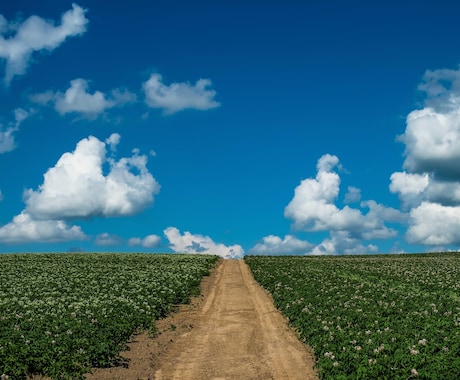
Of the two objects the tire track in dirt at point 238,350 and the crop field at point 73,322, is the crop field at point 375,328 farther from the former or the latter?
the crop field at point 73,322

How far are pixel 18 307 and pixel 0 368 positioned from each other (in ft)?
33.3

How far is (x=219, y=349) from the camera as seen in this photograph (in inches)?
791

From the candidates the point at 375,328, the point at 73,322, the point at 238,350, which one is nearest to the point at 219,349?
the point at 238,350

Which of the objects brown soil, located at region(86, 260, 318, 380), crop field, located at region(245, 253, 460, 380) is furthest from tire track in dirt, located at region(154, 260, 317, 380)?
crop field, located at region(245, 253, 460, 380)

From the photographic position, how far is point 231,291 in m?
39.3

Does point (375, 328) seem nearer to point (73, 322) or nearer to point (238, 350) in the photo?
point (238, 350)

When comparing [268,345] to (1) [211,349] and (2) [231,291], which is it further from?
(2) [231,291]

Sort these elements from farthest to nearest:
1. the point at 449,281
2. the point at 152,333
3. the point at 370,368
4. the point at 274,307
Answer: the point at 449,281 < the point at 274,307 < the point at 152,333 < the point at 370,368

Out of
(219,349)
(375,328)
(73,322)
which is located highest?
(73,322)

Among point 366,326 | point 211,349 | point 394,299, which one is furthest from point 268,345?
point 394,299

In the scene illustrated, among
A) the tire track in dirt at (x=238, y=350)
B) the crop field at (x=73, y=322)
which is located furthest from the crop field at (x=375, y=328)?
the crop field at (x=73, y=322)

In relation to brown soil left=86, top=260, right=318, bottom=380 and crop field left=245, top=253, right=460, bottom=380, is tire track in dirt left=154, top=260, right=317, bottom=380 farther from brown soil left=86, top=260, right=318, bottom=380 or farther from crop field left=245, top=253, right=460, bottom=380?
crop field left=245, top=253, right=460, bottom=380

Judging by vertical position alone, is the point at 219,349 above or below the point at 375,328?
below

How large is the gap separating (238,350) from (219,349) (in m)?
0.87
